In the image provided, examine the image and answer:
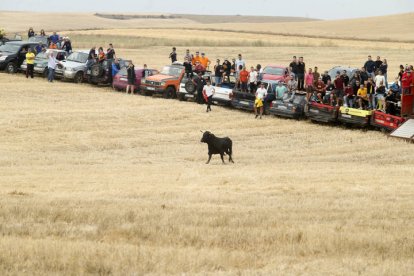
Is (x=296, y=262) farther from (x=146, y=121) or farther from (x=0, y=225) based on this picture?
(x=146, y=121)

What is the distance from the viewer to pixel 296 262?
10359mm

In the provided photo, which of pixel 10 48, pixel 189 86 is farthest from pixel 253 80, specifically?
pixel 10 48

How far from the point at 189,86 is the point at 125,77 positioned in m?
3.83

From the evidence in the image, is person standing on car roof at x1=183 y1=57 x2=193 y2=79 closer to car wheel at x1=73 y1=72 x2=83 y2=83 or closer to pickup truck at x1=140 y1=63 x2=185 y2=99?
pickup truck at x1=140 y1=63 x2=185 y2=99

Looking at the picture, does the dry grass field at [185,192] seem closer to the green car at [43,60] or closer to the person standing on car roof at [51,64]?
the person standing on car roof at [51,64]

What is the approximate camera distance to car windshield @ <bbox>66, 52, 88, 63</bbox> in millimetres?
41244

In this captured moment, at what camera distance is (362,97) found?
29.8 metres

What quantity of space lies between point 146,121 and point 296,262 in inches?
835

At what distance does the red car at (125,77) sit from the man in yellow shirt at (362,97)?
440 inches

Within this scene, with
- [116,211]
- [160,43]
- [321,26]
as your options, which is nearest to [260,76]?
[116,211]

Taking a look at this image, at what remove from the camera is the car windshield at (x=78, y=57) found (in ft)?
135

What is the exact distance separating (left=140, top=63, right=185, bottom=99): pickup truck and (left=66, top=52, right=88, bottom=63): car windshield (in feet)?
16.2

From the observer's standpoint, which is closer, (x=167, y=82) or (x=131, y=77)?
(x=167, y=82)

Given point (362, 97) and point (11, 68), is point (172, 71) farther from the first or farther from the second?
point (362, 97)
